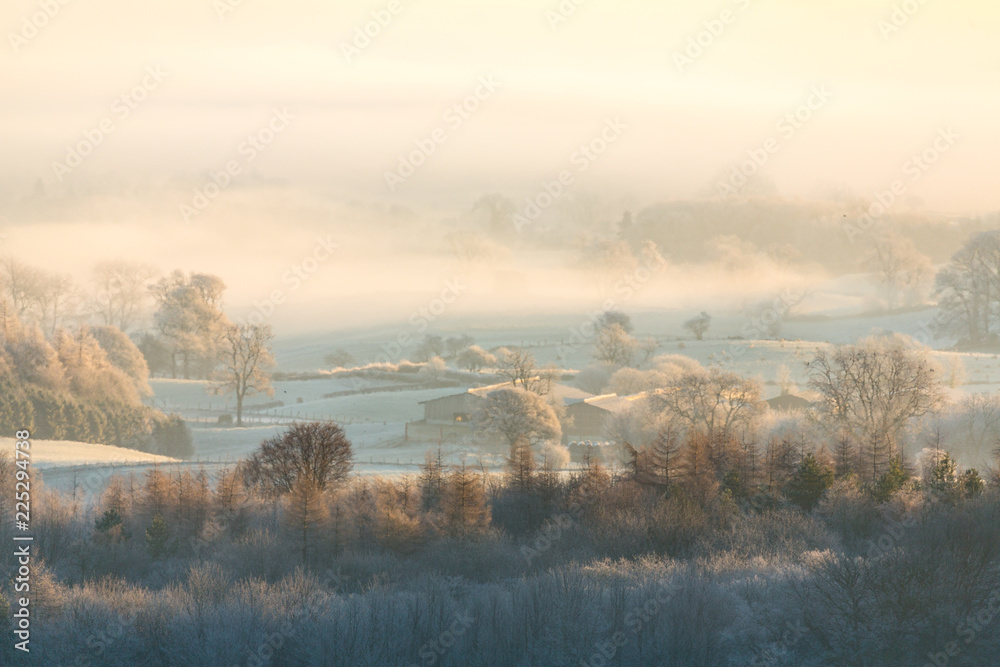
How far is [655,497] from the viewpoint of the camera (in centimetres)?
4266

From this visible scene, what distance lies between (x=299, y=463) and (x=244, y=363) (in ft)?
155

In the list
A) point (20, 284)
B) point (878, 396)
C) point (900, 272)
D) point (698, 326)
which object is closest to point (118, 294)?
point (20, 284)

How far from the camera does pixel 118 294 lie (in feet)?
436

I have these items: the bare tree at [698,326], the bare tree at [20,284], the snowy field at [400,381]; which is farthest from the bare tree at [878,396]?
the bare tree at [20,284]

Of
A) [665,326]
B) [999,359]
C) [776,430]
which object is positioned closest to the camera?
[776,430]

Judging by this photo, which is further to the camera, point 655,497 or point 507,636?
point 655,497

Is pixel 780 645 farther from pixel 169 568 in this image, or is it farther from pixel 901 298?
pixel 901 298

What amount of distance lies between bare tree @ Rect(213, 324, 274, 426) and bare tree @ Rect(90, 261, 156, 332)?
37554mm

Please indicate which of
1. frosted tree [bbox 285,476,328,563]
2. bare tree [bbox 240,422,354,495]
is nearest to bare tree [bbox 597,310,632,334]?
bare tree [bbox 240,422,354,495]

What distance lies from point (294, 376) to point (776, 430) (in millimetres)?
66161

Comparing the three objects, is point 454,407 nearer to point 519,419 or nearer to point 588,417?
point 588,417

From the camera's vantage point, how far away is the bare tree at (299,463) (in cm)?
4800

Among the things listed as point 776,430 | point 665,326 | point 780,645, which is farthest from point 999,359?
point 780,645

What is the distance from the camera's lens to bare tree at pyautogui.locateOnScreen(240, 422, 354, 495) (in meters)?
48.0
